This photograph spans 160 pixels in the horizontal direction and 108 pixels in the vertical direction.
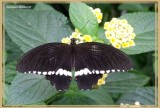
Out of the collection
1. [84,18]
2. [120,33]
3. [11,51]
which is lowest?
[11,51]

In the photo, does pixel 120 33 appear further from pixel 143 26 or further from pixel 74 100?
pixel 74 100

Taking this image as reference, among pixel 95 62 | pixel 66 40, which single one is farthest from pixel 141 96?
pixel 66 40

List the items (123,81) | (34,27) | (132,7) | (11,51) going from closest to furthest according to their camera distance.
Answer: (34,27), (123,81), (11,51), (132,7)

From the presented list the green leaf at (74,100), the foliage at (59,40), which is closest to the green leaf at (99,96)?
the foliage at (59,40)

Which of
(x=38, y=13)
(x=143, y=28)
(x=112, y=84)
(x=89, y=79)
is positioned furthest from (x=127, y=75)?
(x=38, y=13)

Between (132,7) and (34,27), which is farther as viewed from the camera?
(132,7)

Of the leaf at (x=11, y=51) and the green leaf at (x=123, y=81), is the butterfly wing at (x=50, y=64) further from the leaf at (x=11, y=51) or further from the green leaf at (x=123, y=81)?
the leaf at (x=11, y=51)
